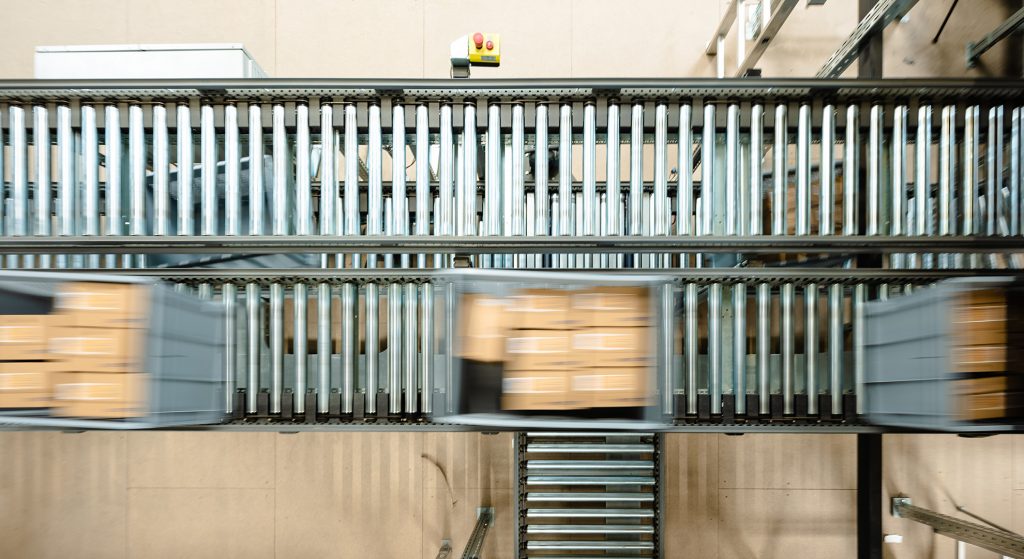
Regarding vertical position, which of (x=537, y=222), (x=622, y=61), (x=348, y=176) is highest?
(x=622, y=61)

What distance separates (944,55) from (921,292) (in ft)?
7.68

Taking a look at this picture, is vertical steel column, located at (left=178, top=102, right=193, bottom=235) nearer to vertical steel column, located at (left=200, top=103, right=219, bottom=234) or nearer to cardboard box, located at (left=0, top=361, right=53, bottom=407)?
vertical steel column, located at (left=200, top=103, right=219, bottom=234)

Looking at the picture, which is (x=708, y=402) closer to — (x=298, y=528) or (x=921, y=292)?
(x=921, y=292)

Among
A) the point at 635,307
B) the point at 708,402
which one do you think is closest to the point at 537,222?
the point at 635,307

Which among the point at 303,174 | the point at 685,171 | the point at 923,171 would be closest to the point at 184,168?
the point at 303,174

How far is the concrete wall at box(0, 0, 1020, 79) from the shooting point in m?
2.53

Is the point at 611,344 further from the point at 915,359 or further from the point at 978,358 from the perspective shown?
the point at 978,358

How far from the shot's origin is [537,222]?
4.74ft

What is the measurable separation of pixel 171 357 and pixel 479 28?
220 centimetres

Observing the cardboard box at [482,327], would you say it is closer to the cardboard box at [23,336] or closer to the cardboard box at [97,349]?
the cardboard box at [97,349]

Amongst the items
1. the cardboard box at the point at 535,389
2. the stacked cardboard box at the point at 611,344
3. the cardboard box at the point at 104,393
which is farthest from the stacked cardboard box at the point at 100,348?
the stacked cardboard box at the point at 611,344

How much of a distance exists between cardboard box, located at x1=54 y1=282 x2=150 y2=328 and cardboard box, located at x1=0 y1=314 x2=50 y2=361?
0.15 feet

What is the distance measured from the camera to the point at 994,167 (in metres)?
1.45

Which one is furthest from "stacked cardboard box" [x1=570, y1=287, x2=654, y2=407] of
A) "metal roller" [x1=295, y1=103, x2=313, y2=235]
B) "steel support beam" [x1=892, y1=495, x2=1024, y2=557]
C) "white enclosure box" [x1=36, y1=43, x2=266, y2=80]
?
"steel support beam" [x1=892, y1=495, x2=1024, y2=557]
